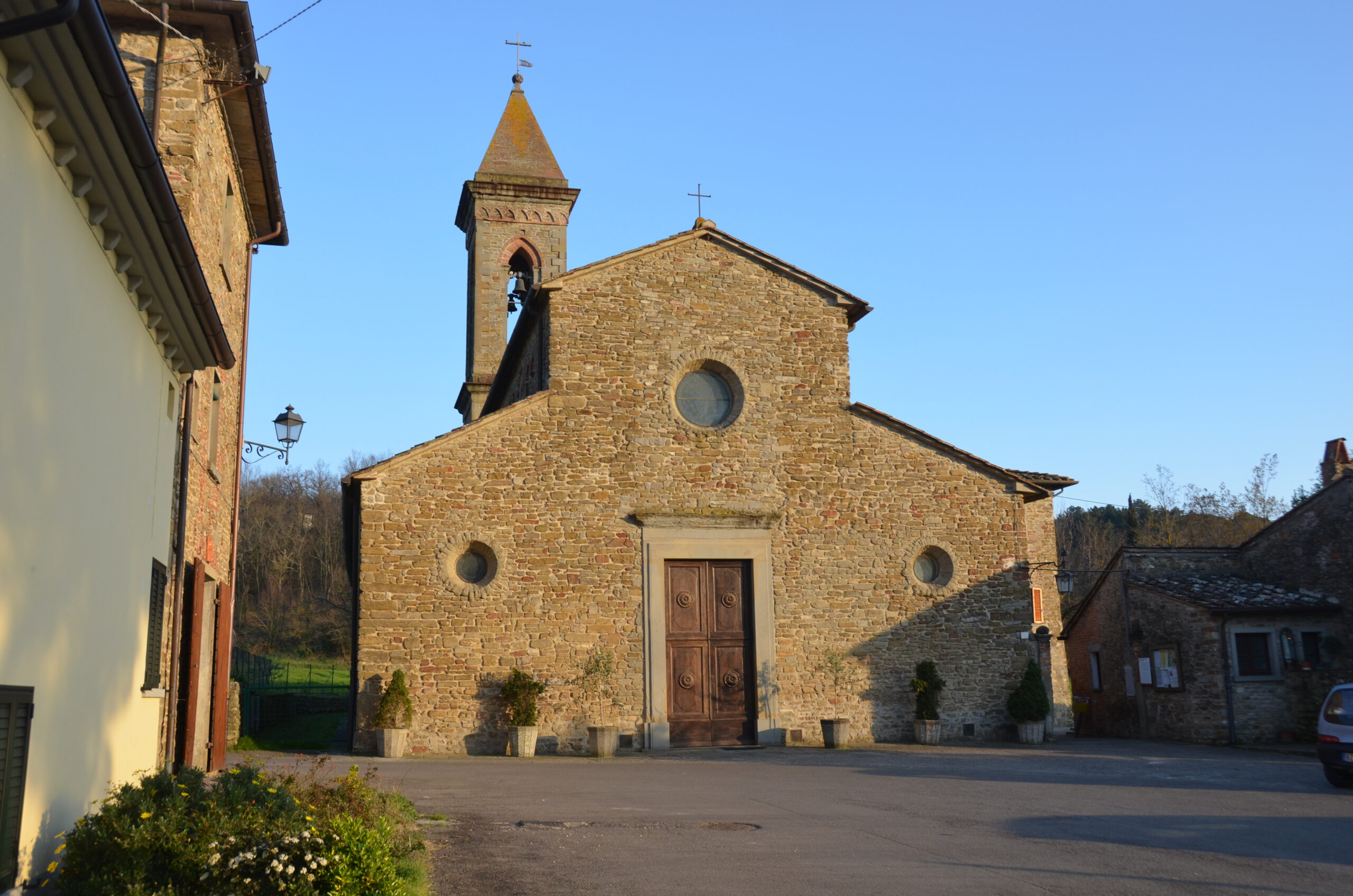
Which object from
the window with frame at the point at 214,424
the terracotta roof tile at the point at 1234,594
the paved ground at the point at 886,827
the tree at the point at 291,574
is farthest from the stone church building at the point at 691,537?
the tree at the point at 291,574

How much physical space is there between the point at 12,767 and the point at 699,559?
13.5 metres

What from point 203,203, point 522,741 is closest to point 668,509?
point 522,741

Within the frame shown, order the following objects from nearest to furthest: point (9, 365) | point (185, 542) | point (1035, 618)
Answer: point (9, 365) < point (185, 542) < point (1035, 618)

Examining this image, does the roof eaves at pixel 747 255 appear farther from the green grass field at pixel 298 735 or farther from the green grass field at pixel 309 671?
the green grass field at pixel 309 671

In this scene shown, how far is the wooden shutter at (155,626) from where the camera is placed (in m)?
8.57

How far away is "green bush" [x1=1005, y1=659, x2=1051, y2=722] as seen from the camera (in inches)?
704

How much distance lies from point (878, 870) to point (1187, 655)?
48.2 ft

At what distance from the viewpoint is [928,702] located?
1777 cm

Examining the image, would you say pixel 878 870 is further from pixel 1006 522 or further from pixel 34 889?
pixel 1006 522

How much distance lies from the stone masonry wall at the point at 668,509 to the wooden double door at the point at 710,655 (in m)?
0.59

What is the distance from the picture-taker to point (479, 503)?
17.2m

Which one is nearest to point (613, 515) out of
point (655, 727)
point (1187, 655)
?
point (655, 727)

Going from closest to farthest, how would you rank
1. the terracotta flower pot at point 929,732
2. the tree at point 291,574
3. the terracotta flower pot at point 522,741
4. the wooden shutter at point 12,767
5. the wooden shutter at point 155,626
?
the wooden shutter at point 12,767, the wooden shutter at point 155,626, the terracotta flower pot at point 522,741, the terracotta flower pot at point 929,732, the tree at point 291,574

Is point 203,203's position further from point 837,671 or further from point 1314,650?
point 1314,650
